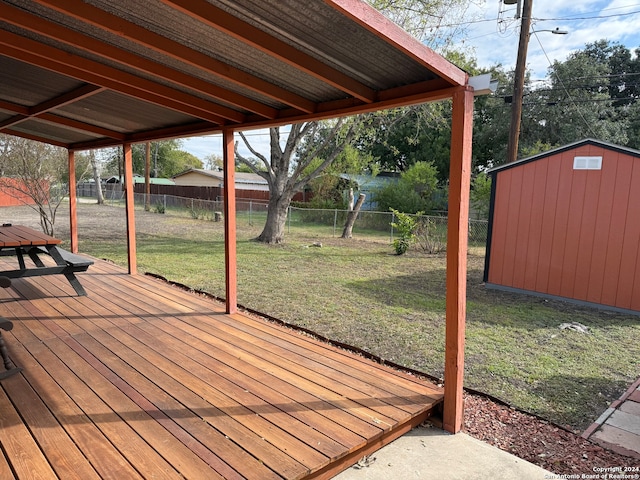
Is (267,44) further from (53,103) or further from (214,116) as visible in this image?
(53,103)

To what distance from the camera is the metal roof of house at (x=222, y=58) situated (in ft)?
6.05

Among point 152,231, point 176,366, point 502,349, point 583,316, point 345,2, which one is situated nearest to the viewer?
point 345,2

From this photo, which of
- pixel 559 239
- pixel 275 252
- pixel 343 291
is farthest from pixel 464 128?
pixel 275 252

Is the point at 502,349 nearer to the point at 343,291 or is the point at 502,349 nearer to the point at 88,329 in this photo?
the point at 343,291

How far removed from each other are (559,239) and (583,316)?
48.3 inches

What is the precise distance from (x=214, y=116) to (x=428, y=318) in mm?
3184

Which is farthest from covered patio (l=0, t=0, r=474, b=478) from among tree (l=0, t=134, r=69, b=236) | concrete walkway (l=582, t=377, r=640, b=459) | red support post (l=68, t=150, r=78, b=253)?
tree (l=0, t=134, r=69, b=236)

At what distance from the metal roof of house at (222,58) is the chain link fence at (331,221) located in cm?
751

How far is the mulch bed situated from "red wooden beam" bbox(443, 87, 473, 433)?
0.20 metres

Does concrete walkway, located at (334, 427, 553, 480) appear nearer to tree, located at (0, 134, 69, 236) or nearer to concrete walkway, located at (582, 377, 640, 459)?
concrete walkway, located at (582, 377, 640, 459)

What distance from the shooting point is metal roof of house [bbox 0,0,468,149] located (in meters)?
1.84

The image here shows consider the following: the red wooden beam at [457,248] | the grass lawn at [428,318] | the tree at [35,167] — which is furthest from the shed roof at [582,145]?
the tree at [35,167]

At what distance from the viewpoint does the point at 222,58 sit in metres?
2.43

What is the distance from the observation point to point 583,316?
5.13 meters
